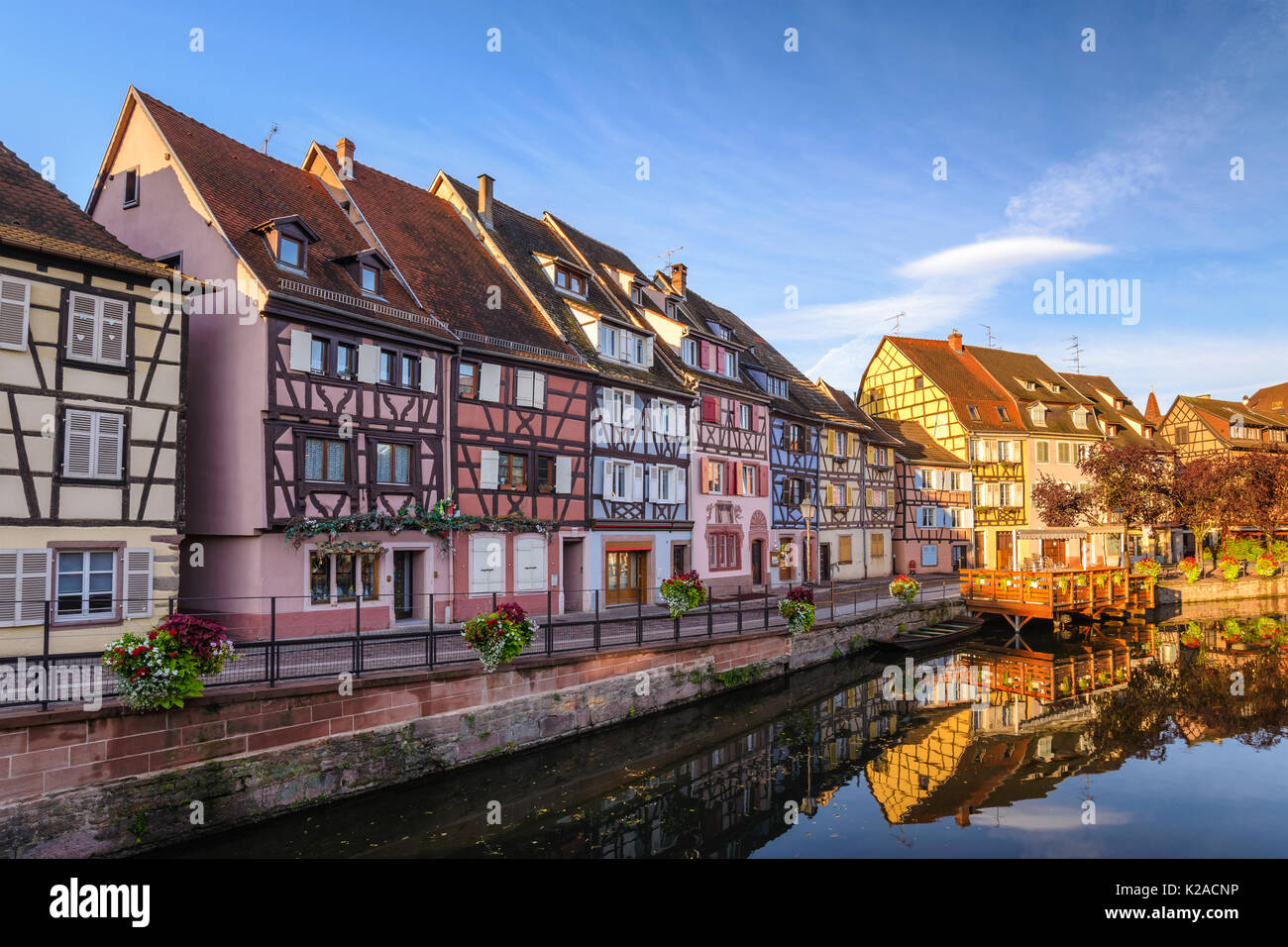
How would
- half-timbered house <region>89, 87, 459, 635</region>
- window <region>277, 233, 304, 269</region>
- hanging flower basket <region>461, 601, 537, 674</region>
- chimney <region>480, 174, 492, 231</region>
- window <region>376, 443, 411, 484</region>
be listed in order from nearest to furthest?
hanging flower basket <region>461, 601, 537, 674</region>, half-timbered house <region>89, 87, 459, 635</region>, window <region>277, 233, 304, 269</region>, window <region>376, 443, 411, 484</region>, chimney <region>480, 174, 492, 231</region>

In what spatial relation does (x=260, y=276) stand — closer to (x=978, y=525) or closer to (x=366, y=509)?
(x=366, y=509)

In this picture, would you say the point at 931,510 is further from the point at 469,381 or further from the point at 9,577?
the point at 9,577

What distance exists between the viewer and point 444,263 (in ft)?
78.1

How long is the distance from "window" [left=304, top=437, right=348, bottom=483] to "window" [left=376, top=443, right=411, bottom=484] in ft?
2.92

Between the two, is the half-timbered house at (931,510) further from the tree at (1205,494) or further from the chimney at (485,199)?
the chimney at (485,199)

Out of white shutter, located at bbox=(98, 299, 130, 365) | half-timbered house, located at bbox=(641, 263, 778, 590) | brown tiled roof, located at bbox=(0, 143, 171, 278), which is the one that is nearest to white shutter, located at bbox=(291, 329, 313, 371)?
brown tiled roof, located at bbox=(0, 143, 171, 278)

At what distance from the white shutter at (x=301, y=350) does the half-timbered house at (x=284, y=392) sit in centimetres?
4

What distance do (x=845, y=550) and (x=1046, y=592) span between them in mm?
11113

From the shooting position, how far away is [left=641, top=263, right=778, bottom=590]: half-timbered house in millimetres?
30156

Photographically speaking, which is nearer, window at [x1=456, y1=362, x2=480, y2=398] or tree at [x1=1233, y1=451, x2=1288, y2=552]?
window at [x1=456, y1=362, x2=480, y2=398]

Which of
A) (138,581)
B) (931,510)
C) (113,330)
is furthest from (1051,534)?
(113,330)

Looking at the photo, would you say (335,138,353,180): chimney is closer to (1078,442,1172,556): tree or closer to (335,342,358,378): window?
(335,342,358,378): window
